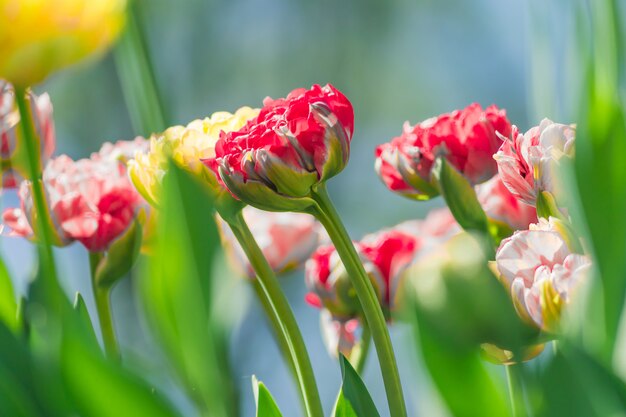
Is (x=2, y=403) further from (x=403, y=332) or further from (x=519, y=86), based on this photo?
(x=519, y=86)

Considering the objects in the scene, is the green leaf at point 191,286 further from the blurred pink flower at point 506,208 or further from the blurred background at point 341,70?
the blurred background at point 341,70

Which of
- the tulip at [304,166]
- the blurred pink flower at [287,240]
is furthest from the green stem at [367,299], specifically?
the blurred pink flower at [287,240]

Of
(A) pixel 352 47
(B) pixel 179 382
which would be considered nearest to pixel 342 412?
(B) pixel 179 382

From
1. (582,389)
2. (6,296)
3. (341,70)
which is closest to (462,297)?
(582,389)

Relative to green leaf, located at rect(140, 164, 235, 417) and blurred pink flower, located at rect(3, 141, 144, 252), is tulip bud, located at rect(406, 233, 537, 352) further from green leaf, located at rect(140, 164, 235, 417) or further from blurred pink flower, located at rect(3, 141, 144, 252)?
blurred pink flower, located at rect(3, 141, 144, 252)

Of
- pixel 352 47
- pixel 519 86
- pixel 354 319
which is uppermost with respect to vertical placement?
pixel 354 319
